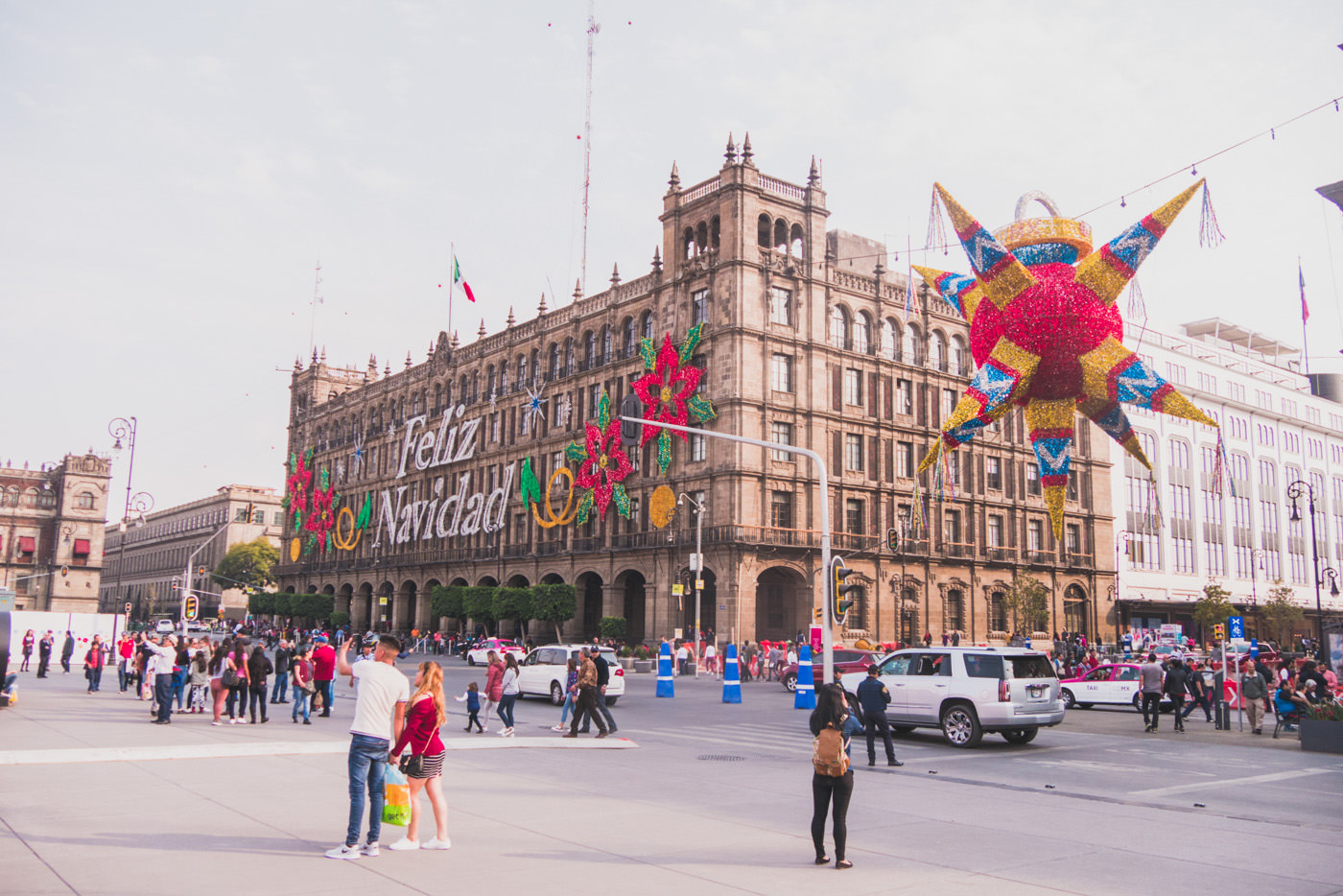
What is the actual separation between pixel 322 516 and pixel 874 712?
78805 mm

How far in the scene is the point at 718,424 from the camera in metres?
51.0

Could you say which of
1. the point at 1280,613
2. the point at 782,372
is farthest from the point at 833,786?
the point at 1280,613

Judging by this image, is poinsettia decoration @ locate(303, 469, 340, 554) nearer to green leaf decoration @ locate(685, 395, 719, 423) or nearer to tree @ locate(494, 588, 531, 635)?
tree @ locate(494, 588, 531, 635)

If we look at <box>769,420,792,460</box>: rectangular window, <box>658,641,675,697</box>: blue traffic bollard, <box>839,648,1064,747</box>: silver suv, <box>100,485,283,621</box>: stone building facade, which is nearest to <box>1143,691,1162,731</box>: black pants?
<box>839,648,1064,747</box>: silver suv

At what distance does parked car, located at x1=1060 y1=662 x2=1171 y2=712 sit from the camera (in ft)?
94.2

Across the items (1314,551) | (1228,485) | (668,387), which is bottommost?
(1314,551)

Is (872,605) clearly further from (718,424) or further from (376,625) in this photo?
(376,625)

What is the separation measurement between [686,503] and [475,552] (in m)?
20.5

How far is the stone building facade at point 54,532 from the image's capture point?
10588cm

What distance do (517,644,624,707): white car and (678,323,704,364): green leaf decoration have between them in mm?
25583

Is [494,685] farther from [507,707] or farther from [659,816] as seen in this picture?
[659,816]

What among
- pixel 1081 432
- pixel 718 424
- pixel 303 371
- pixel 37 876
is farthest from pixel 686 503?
pixel 303 371

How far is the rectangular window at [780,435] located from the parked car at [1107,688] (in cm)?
2325

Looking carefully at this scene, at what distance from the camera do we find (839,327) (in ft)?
183
